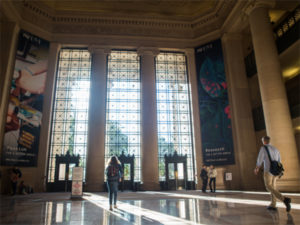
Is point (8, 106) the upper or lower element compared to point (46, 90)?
lower

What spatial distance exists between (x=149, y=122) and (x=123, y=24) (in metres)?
7.66

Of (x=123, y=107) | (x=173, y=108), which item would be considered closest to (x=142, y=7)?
(x=123, y=107)

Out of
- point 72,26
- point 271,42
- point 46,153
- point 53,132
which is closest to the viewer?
point 271,42

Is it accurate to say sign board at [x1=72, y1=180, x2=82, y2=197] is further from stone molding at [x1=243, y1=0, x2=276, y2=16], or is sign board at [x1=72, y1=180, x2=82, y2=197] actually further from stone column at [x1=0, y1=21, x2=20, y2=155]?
stone molding at [x1=243, y1=0, x2=276, y2=16]

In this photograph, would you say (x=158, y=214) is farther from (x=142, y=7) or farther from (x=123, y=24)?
(x=142, y=7)

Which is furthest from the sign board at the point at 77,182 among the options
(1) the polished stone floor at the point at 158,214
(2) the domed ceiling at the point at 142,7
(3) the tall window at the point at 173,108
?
(2) the domed ceiling at the point at 142,7

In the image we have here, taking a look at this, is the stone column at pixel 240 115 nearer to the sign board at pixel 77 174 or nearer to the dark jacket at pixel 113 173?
the sign board at pixel 77 174

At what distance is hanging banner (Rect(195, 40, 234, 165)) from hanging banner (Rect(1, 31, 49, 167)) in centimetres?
1072

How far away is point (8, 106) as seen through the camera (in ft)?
45.2

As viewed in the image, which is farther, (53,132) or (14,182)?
(53,132)

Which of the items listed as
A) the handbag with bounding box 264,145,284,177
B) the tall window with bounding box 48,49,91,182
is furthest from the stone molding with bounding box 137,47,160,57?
the handbag with bounding box 264,145,284,177

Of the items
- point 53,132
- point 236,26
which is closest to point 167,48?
point 236,26

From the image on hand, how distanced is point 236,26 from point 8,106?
15119 millimetres

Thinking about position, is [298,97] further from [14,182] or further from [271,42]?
[14,182]
